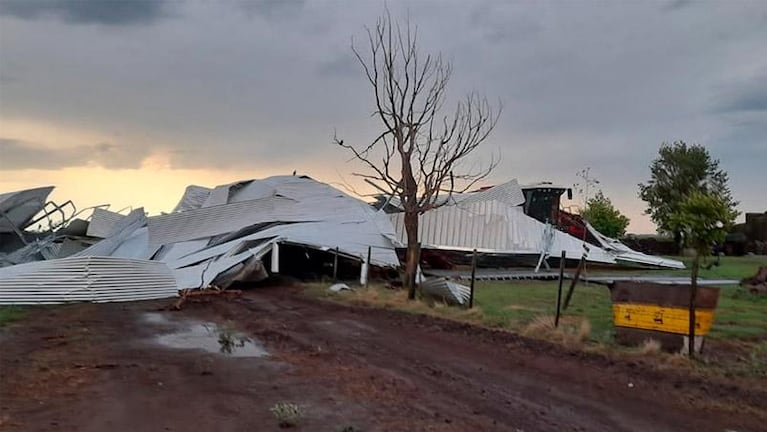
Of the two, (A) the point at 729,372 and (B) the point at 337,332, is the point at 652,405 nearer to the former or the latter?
(A) the point at 729,372

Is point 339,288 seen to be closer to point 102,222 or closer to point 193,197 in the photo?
point 193,197

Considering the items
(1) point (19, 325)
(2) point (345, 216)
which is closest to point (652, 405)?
(1) point (19, 325)

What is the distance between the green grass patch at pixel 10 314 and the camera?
1438cm

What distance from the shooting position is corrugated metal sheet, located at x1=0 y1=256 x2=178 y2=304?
18.4 metres

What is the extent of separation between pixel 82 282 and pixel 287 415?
14795 mm

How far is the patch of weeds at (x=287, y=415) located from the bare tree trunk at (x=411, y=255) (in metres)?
11.1

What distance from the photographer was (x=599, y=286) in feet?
79.2

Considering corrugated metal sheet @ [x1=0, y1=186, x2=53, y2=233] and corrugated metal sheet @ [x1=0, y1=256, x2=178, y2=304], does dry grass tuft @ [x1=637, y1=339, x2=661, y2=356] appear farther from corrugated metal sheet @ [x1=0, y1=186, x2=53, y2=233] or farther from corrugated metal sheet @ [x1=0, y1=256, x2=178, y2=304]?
corrugated metal sheet @ [x1=0, y1=186, x2=53, y2=233]

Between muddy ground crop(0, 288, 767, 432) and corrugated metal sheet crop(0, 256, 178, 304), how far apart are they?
6408 millimetres

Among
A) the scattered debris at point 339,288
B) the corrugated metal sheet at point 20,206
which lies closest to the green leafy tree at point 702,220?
the scattered debris at point 339,288

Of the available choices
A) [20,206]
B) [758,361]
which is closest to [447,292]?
[758,361]

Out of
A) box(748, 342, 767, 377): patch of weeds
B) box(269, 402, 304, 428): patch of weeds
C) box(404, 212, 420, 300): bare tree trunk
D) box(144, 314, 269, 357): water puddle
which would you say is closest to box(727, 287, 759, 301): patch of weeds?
box(404, 212, 420, 300): bare tree trunk

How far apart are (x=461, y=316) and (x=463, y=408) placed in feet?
23.9

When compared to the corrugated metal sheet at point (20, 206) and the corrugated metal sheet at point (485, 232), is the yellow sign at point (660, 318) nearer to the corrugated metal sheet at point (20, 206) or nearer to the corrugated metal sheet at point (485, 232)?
the corrugated metal sheet at point (485, 232)
